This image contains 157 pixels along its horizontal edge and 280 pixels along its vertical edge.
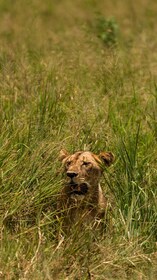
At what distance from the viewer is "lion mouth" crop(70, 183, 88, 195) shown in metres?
6.09

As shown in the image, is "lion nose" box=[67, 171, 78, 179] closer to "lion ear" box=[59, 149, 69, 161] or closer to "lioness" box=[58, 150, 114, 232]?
"lioness" box=[58, 150, 114, 232]

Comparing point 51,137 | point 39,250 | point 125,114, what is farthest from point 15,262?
point 125,114

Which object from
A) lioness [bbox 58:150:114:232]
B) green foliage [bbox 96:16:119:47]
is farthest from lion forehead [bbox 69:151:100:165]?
green foliage [bbox 96:16:119:47]

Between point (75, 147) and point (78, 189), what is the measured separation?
646 mm

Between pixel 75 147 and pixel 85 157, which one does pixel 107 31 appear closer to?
pixel 75 147

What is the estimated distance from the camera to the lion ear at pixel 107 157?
6242 mm

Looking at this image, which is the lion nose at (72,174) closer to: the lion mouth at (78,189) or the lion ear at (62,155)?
the lion mouth at (78,189)

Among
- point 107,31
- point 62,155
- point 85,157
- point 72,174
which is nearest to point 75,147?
point 62,155

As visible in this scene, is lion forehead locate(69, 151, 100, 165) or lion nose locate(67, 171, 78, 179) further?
lion forehead locate(69, 151, 100, 165)

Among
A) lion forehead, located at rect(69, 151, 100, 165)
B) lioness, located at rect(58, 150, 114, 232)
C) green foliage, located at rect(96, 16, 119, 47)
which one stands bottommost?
green foliage, located at rect(96, 16, 119, 47)

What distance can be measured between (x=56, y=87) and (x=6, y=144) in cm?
122

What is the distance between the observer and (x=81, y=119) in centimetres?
692

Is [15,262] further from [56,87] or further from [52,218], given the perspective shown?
[56,87]

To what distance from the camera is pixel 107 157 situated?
6242 millimetres
